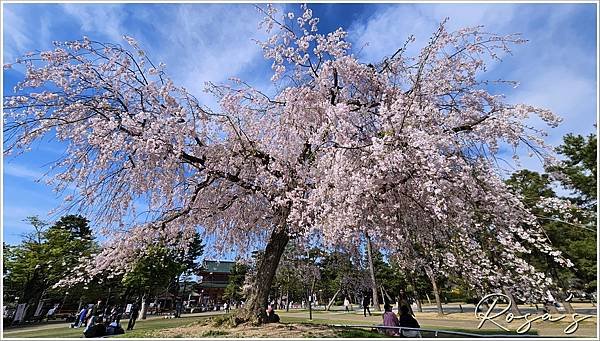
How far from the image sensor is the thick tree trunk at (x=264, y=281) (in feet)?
29.2

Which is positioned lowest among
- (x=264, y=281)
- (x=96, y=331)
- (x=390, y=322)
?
(x=96, y=331)

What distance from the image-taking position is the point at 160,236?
941 centimetres

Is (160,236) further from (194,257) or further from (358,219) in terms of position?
(194,257)

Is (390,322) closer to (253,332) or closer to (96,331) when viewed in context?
(253,332)

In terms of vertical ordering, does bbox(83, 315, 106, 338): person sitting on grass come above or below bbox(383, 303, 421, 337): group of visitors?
below

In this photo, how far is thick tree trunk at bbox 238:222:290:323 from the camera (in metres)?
8.91

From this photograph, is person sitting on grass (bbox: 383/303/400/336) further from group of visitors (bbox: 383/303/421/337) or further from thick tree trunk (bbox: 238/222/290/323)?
thick tree trunk (bbox: 238/222/290/323)

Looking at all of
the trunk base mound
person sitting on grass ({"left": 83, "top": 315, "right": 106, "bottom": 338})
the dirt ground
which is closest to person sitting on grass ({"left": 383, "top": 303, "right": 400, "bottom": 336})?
the trunk base mound

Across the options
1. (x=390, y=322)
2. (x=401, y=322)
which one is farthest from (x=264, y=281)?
(x=401, y=322)

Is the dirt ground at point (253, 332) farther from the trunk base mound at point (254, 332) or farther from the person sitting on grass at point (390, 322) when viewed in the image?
the person sitting on grass at point (390, 322)

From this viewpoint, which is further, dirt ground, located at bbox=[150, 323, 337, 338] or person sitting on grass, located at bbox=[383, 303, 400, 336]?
dirt ground, located at bbox=[150, 323, 337, 338]

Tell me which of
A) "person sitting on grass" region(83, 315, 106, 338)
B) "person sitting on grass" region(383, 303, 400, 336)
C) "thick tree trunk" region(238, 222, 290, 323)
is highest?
"thick tree trunk" region(238, 222, 290, 323)

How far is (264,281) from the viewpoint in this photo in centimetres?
915

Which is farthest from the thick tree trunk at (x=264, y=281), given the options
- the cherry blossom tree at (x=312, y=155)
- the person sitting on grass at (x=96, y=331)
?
the person sitting on grass at (x=96, y=331)
